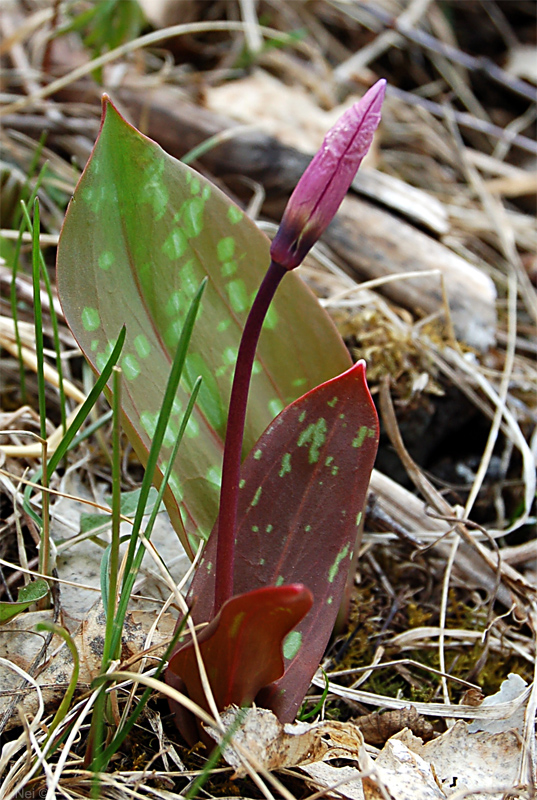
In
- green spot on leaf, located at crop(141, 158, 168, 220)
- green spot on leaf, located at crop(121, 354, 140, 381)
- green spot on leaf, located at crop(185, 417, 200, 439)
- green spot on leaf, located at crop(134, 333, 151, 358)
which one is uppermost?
green spot on leaf, located at crop(141, 158, 168, 220)

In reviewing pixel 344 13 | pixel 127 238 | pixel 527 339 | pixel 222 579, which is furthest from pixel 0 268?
pixel 344 13

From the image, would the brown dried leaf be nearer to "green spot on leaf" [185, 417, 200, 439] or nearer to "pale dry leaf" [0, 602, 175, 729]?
"pale dry leaf" [0, 602, 175, 729]

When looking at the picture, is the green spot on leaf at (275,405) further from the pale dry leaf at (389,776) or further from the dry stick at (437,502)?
the pale dry leaf at (389,776)

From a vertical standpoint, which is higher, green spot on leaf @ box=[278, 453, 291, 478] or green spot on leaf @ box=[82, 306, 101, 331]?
green spot on leaf @ box=[82, 306, 101, 331]

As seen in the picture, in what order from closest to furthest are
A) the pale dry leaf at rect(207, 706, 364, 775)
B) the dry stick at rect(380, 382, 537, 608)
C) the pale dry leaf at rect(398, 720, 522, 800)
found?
the pale dry leaf at rect(207, 706, 364, 775)
the pale dry leaf at rect(398, 720, 522, 800)
the dry stick at rect(380, 382, 537, 608)

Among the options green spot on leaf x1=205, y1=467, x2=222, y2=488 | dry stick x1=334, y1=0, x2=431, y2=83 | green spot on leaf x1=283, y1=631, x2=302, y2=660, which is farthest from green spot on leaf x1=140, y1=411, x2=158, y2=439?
dry stick x1=334, y1=0, x2=431, y2=83

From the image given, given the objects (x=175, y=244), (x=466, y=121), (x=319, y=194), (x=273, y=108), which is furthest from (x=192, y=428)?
(x=466, y=121)

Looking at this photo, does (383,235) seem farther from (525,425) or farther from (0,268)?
(0,268)
